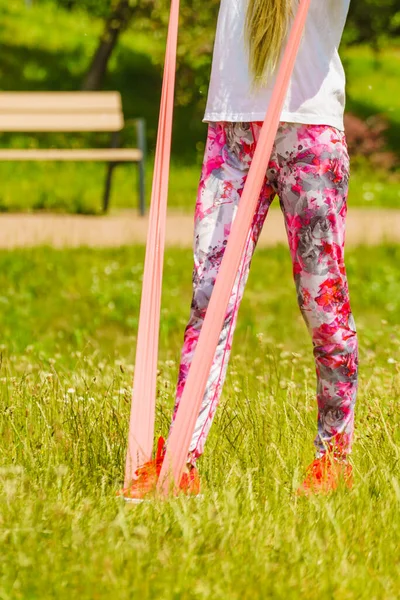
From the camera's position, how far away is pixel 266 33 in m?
3.10

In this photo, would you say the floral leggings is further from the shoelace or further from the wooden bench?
the wooden bench

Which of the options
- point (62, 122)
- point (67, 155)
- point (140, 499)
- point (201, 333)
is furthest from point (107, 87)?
point (140, 499)

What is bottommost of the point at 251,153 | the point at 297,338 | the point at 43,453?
the point at 297,338

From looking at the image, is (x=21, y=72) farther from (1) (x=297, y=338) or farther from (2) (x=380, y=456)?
(2) (x=380, y=456)

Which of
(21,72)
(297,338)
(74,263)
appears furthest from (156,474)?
(21,72)

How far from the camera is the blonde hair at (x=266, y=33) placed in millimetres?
3090

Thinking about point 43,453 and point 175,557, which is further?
Result: point 43,453

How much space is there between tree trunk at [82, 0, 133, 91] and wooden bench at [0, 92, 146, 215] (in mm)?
5003

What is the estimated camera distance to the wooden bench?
38.2 feet

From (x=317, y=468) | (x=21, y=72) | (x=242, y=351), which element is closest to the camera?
(x=317, y=468)

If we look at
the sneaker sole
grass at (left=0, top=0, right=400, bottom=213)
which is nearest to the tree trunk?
grass at (left=0, top=0, right=400, bottom=213)

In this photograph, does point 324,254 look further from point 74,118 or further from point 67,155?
point 74,118

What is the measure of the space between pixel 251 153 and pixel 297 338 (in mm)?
4052

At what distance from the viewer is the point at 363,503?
3.04m
